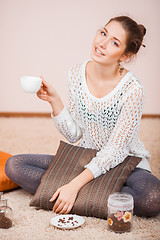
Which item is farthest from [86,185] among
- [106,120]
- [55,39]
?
[55,39]

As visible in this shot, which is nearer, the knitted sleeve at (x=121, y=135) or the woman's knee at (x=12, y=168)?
the knitted sleeve at (x=121, y=135)

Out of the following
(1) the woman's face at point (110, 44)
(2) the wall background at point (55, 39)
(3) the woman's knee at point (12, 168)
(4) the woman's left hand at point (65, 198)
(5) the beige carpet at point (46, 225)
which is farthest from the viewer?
(2) the wall background at point (55, 39)

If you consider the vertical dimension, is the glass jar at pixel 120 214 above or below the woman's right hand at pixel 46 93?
below

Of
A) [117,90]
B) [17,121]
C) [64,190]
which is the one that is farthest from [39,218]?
[17,121]

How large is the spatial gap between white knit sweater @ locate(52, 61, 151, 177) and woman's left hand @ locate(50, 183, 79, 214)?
13cm

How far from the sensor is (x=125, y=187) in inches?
65.1

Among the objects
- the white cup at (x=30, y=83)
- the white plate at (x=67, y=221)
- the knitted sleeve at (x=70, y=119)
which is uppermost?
the white cup at (x=30, y=83)

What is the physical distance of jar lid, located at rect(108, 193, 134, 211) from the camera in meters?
1.41

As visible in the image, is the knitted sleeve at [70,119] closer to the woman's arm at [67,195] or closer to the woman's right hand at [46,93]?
the woman's right hand at [46,93]

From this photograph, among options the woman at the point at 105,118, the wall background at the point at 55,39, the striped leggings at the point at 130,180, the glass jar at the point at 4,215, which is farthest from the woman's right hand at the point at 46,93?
the wall background at the point at 55,39

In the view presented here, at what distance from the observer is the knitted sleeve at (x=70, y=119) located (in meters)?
1.83

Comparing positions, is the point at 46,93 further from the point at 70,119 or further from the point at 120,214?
the point at 120,214

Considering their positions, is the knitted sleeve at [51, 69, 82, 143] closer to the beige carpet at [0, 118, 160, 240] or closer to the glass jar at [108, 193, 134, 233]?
the beige carpet at [0, 118, 160, 240]

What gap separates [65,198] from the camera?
1.55 meters
